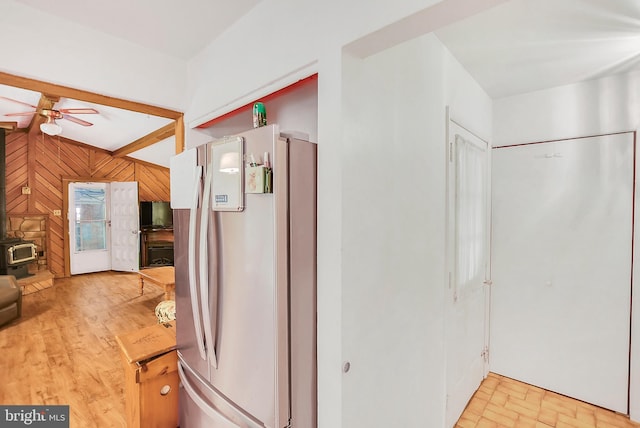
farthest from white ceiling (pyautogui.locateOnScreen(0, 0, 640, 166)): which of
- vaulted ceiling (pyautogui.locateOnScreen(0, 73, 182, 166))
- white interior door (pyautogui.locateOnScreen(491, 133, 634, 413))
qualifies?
white interior door (pyautogui.locateOnScreen(491, 133, 634, 413))

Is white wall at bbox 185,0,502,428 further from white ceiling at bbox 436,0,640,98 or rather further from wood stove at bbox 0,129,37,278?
wood stove at bbox 0,129,37,278

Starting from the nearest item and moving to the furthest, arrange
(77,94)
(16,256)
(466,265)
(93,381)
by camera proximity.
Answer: (77,94) → (466,265) → (93,381) → (16,256)

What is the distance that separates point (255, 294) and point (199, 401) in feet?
2.52

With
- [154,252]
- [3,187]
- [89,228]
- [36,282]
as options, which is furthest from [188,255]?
[89,228]

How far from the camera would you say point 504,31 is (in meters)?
1.64

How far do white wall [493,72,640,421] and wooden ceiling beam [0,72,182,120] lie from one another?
272 centimetres

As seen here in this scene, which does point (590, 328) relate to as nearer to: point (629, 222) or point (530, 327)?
point (530, 327)

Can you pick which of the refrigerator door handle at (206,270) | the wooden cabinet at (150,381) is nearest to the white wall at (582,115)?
the refrigerator door handle at (206,270)

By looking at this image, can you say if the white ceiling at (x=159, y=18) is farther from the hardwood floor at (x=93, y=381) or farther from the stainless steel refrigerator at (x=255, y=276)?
the hardwood floor at (x=93, y=381)

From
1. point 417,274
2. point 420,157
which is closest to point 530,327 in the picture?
point 417,274

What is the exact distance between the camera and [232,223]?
1240 mm

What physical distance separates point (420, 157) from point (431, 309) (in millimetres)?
875

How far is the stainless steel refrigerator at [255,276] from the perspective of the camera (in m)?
1.10

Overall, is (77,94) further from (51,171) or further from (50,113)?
(51,171)
